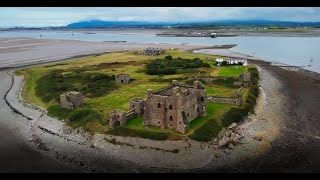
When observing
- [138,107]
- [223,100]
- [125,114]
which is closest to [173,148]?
[125,114]

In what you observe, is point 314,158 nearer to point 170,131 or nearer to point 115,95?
point 170,131

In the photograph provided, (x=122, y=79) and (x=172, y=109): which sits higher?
(x=172, y=109)

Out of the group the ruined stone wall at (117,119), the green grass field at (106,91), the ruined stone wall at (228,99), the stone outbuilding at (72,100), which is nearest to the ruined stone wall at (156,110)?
the green grass field at (106,91)

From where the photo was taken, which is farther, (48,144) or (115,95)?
(115,95)

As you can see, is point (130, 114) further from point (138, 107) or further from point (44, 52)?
point (44, 52)

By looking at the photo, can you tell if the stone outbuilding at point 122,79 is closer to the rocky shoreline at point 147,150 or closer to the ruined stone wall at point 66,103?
the ruined stone wall at point 66,103

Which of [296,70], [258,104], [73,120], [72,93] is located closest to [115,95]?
[72,93]
